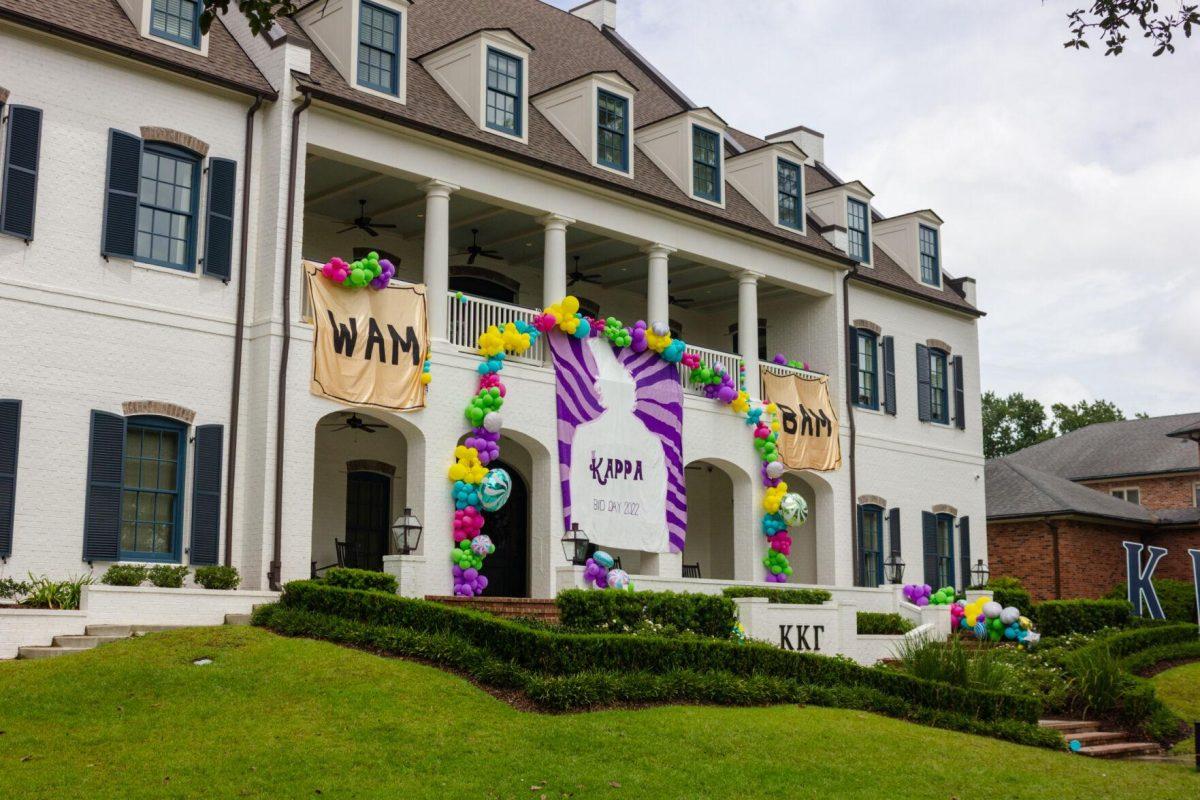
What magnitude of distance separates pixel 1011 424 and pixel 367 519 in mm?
59635

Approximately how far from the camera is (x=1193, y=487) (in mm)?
46656

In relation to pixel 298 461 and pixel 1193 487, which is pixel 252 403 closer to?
pixel 298 461

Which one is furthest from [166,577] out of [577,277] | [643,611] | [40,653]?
[577,277]

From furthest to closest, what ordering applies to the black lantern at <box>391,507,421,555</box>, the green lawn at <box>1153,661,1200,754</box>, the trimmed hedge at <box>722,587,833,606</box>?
the trimmed hedge at <box>722,587,833,606</box>, the green lawn at <box>1153,661,1200,754</box>, the black lantern at <box>391,507,421,555</box>

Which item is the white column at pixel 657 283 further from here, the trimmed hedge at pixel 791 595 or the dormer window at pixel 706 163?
the trimmed hedge at pixel 791 595

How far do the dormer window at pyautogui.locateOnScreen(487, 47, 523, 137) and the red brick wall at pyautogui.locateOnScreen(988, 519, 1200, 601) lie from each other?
840 inches

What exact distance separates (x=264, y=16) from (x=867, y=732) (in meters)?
9.96

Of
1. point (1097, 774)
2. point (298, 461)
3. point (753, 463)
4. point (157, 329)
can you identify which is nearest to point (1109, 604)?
point (753, 463)

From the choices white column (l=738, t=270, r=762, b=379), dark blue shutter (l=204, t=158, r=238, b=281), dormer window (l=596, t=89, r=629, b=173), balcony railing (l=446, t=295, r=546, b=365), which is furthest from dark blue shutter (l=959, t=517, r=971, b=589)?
dark blue shutter (l=204, t=158, r=238, b=281)

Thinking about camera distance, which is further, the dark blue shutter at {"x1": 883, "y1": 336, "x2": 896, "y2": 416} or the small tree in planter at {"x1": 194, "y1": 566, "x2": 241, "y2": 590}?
the dark blue shutter at {"x1": 883, "y1": 336, "x2": 896, "y2": 416}

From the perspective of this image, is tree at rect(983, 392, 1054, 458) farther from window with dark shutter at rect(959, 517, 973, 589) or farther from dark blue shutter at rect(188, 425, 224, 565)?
dark blue shutter at rect(188, 425, 224, 565)

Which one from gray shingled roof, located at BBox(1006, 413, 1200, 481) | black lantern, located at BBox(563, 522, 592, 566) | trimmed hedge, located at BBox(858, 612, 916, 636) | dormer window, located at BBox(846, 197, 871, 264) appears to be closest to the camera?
black lantern, located at BBox(563, 522, 592, 566)

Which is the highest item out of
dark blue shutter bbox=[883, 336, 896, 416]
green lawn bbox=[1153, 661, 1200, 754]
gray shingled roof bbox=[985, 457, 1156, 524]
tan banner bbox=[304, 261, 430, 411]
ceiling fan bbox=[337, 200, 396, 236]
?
ceiling fan bbox=[337, 200, 396, 236]

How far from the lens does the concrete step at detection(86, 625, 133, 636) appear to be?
17.0 meters
